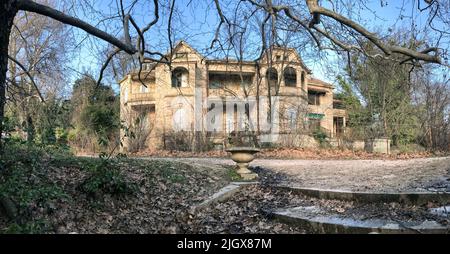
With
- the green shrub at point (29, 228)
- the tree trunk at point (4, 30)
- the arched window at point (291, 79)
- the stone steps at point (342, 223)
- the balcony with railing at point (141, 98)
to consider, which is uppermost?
the arched window at point (291, 79)

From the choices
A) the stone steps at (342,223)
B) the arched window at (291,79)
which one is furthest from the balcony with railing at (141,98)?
the stone steps at (342,223)

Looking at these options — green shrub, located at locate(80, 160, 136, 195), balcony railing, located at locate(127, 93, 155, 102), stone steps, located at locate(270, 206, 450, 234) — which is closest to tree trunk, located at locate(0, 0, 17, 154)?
green shrub, located at locate(80, 160, 136, 195)

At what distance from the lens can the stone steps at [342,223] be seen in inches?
157

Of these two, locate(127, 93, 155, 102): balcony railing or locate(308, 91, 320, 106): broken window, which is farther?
locate(308, 91, 320, 106): broken window

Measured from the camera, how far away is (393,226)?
163 inches

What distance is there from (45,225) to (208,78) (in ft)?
96.1

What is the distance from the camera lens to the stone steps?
157 inches

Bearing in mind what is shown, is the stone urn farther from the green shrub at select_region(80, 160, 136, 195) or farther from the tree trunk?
the tree trunk

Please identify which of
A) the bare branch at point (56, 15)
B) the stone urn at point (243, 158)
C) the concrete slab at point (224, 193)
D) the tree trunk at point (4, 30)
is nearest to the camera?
the tree trunk at point (4, 30)

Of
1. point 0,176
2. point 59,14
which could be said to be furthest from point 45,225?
point 59,14

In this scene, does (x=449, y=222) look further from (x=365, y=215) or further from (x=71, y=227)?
(x=71, y=227)

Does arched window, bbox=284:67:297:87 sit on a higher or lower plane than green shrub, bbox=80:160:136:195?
higher

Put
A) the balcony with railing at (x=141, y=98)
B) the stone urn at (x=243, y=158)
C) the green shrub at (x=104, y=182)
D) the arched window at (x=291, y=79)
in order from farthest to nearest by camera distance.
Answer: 1. the arched window at (x=291, y=79)
2. the balcony with railing at (x=141, y=98)
3. the stone urn at (x=243, y=158)
4. the green shrub at (x=104, y=182)

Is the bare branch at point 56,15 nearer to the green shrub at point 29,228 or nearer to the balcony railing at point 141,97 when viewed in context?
the green shrub at point 29,228
